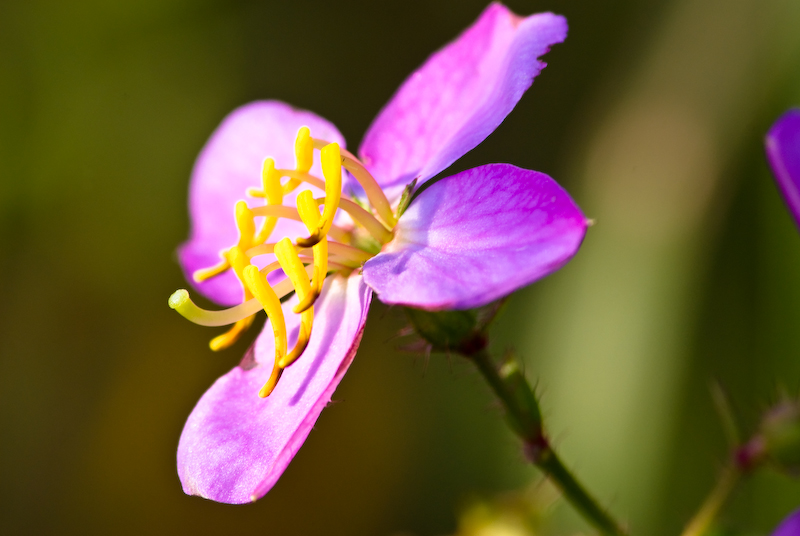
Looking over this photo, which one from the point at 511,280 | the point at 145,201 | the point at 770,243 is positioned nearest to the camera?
the point at 511,280

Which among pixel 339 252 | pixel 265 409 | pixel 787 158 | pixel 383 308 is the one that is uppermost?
pixel 339 252

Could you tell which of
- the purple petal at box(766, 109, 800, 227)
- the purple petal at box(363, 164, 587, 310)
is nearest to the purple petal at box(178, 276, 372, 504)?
the purple petal at box(363, 164, 587, 310)

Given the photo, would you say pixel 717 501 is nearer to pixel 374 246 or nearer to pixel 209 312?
pixel 374 246

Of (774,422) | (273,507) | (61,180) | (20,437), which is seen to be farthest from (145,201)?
(774,422)

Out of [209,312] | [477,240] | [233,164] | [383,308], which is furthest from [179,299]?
[383,308]

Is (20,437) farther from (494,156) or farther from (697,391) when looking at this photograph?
(697,391)

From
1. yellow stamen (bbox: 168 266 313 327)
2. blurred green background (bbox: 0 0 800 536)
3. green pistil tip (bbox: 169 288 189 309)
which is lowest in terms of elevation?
blurred green background (bbox: 0 0 800 536)

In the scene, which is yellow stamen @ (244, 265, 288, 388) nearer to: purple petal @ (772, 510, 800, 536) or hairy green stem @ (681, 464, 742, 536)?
purple petal @ (772, 510, 800, 536)

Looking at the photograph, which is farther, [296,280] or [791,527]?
[296,280]
